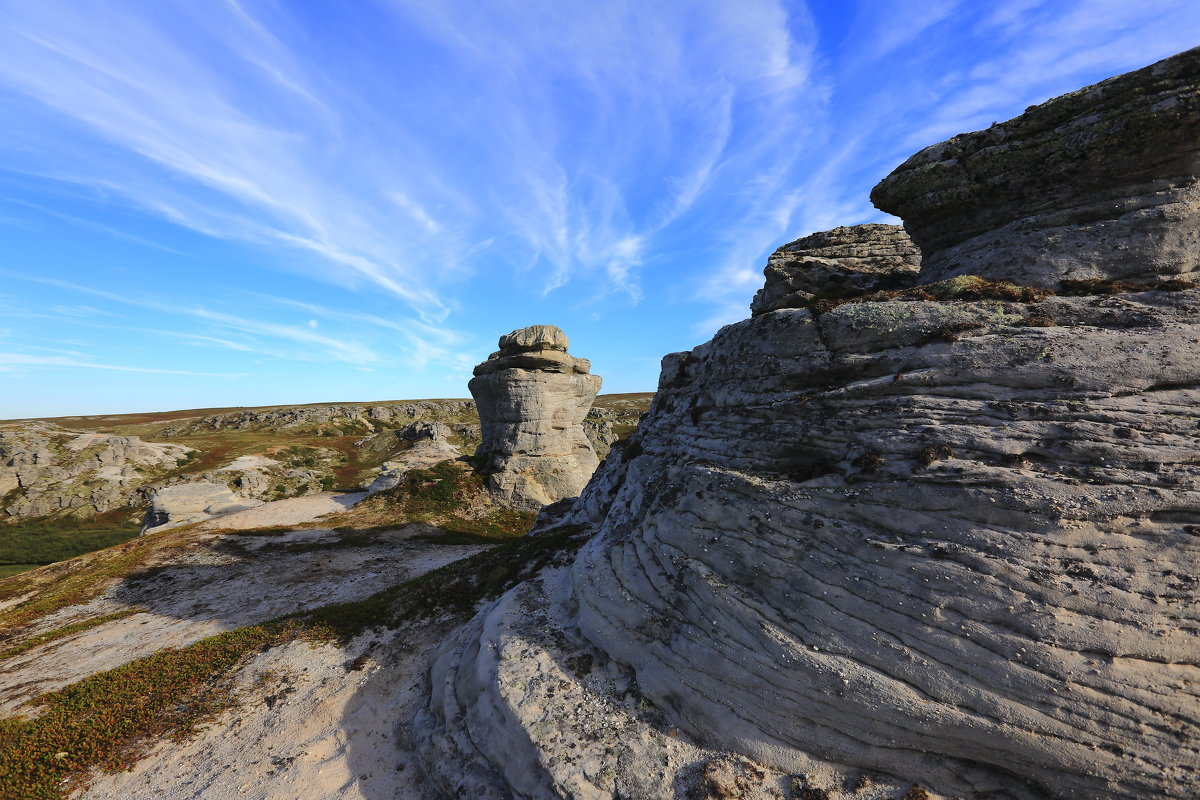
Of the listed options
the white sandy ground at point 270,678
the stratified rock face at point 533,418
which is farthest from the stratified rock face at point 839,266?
the stratified rock face at point 533,418

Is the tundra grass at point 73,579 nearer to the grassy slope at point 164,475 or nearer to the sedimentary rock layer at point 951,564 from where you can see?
the grassy slope at point 164,475

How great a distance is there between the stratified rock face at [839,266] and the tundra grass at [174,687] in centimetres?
1548

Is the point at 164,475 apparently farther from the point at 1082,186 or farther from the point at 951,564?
the point at 1082,186

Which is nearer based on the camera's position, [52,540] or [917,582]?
[917,582]

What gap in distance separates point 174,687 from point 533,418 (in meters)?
35.0

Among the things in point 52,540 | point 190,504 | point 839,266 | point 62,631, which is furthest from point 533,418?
Answer: point 52,540

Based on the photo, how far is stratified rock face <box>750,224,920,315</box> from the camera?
18.5 meters

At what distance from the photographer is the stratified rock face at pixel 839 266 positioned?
18.5 metres

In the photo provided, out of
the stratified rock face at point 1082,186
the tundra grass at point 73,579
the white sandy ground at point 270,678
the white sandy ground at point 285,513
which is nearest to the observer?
the stratified rock face at point 1082,186

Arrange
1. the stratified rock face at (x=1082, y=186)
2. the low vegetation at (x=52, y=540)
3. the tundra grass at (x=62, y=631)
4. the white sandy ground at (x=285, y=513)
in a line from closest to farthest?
the stratified rock face at (x=1082, y=186)
the tundra grass at (x=62, y=631)
the white sandy ground at (x=285, y=513)
the low vegetation at (x=52, y=540)

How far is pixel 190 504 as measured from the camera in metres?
46.9

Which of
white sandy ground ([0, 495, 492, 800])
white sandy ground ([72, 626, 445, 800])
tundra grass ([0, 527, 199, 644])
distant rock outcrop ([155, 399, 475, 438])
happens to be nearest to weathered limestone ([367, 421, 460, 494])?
tundra grass ([0, 527, 199, 644])

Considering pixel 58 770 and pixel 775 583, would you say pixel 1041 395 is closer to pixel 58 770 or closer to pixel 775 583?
pixel 775 583

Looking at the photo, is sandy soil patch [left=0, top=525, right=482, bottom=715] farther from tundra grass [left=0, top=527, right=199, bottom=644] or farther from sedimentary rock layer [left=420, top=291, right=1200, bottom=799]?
sedimentary rock layer [left=420, top=291, right=1200, bottom=799]
